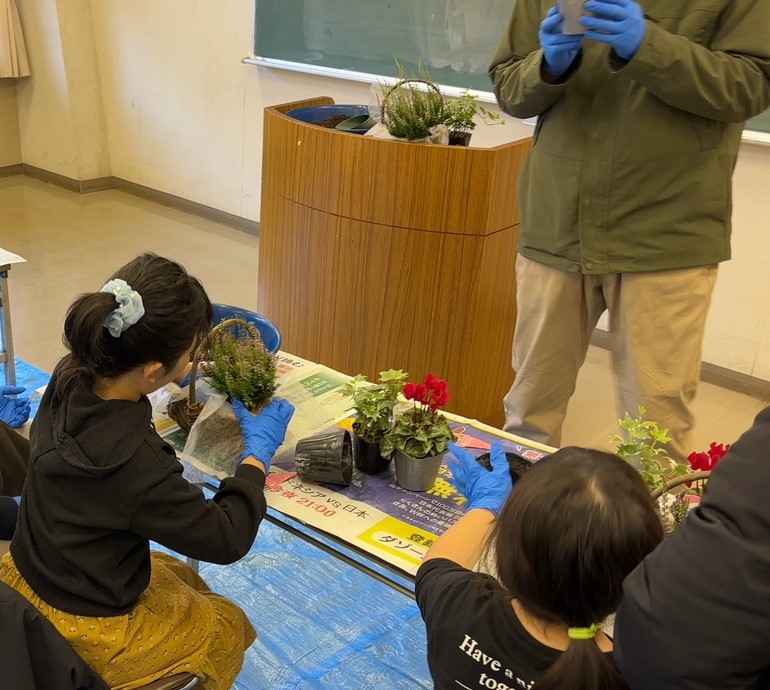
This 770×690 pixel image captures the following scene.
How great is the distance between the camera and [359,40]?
3.91 m

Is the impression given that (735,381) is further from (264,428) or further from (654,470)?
(264,428)

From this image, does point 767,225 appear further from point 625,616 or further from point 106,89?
point 106,89

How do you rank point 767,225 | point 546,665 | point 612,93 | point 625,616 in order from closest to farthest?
point 625,616, point 546,665, point 612,93, point 767,225

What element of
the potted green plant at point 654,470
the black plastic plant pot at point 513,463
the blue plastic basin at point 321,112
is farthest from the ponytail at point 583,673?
the blue plastic basin at point 321,112

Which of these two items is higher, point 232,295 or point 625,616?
point 625,616

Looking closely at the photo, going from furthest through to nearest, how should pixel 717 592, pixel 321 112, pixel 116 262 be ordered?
pixel 116 262, pixel 321 112, pixel 717 592

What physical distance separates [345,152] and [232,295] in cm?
155

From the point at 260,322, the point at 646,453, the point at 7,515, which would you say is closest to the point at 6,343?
the point at 260,322

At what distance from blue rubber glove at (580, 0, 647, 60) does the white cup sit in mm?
12

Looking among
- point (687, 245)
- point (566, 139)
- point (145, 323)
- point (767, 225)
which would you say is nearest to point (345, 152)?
point (566, 139)

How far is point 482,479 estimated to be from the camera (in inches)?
52.8

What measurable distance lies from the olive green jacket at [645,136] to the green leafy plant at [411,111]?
1.62 ft

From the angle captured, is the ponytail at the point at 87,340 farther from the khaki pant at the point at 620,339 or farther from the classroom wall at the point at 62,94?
the classroom wall at the point at 62,94

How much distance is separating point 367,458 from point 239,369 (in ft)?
0.91
